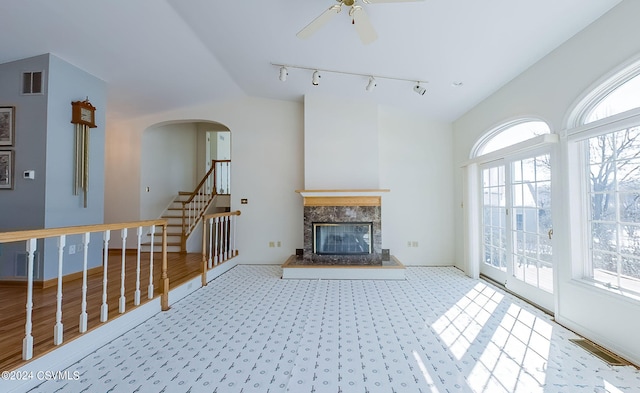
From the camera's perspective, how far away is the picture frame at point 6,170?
3.72m

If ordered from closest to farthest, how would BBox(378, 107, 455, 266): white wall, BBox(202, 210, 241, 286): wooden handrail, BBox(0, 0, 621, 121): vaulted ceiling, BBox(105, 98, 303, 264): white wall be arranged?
1. BBox(0, 0, 621, 121): vaulted ceiling
2. BBox(202, 210, 241, 286): wooden handrail
3. BBox(378, 107, 455, 266): white wall
4. BBox(105, 98, 303, 264): white wall

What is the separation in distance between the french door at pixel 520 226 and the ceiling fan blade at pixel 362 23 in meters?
2.41

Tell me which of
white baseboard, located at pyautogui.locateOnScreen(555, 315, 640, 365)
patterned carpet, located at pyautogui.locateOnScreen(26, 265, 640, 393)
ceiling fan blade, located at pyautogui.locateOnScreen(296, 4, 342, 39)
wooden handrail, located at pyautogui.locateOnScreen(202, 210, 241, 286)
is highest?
ceiling fan blade, located at pyautogui.locateOnScreen(296, 4, 342, 39)

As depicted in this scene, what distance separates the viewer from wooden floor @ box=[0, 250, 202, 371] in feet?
6.95

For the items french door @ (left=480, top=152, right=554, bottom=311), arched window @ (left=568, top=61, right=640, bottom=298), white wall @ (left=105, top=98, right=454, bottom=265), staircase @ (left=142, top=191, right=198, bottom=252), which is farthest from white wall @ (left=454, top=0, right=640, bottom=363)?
staircase @ (left=142, top=191, right=198, bottom=252)

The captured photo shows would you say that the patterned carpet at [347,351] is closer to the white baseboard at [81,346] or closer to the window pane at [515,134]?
the white baseboard at [81,346]

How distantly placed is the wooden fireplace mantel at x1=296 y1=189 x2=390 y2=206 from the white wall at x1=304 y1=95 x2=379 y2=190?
0.21m

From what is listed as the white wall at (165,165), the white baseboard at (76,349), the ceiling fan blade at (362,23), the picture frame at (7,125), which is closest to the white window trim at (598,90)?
the ceiling fan blade at (362,23)

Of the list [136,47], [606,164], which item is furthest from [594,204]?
[136,47]

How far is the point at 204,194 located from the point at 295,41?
4545 mm

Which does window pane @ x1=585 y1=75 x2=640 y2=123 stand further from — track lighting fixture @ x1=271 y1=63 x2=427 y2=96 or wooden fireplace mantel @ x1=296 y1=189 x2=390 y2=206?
wooden fireplace mantel @ x1=296 y1=189 x2=390 y2=206

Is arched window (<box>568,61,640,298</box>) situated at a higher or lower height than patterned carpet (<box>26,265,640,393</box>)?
higher

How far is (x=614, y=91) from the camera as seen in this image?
246cm

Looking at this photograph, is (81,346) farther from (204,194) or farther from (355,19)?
(204,194)
